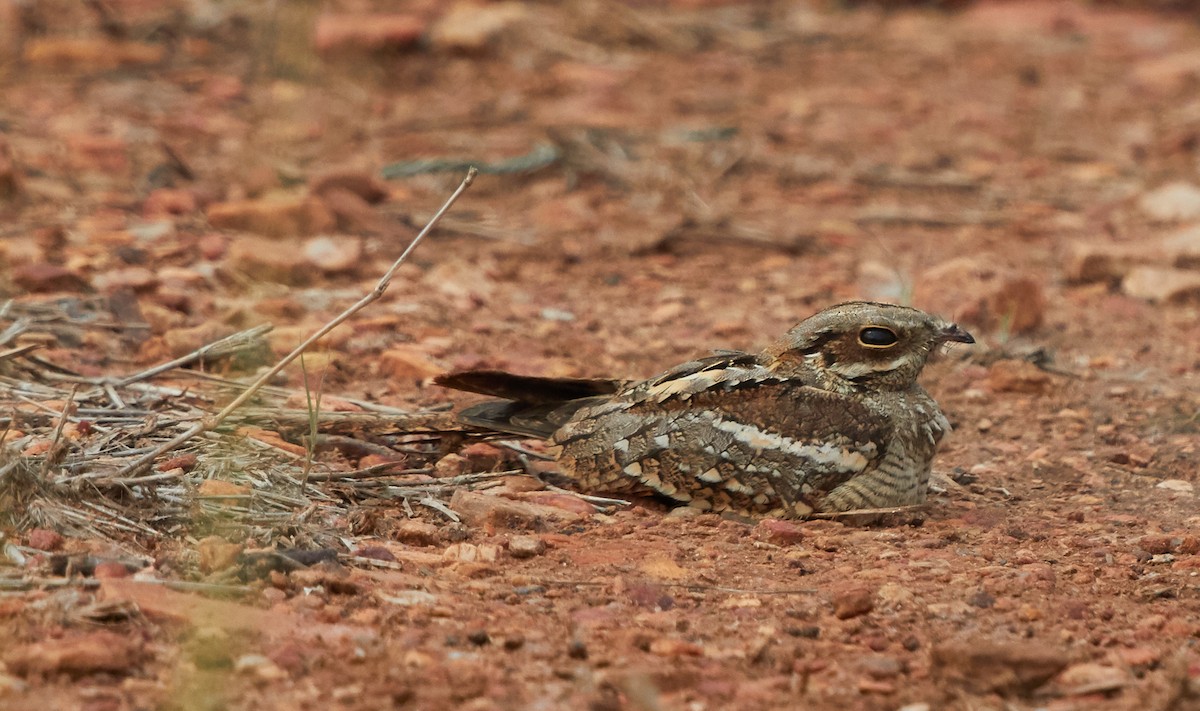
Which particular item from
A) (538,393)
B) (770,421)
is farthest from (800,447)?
(538,393)

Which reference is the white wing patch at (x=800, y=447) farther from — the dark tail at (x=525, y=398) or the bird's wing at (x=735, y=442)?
the dark tail at (x=525, y=398)

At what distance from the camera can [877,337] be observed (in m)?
4.23

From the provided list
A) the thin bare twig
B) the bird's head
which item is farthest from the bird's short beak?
the thin bare twig

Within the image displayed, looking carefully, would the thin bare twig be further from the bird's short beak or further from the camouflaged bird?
the bird's short beak

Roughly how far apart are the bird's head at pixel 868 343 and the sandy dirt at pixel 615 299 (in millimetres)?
434

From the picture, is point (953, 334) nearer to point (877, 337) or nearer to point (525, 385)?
point (877, 337)

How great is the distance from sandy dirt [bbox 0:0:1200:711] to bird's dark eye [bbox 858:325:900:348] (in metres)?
0.51

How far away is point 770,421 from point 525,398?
71cm

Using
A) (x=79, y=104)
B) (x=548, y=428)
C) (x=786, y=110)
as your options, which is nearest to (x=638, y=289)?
(x=548, y=428)

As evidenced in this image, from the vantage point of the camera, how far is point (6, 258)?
19.0 feet

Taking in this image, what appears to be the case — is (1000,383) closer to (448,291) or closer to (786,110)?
(448,291)

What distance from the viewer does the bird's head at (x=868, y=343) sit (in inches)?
166

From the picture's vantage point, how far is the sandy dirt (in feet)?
9.77

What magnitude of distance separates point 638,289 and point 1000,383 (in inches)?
67.9
